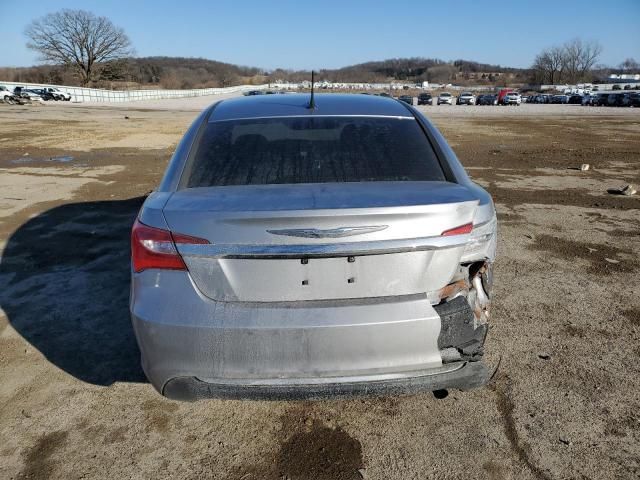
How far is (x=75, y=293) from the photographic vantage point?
4.02 metres

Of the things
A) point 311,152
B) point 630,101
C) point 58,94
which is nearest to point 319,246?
point 311,152

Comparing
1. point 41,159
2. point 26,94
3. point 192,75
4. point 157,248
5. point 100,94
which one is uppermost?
point 192,75

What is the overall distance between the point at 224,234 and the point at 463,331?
117cm

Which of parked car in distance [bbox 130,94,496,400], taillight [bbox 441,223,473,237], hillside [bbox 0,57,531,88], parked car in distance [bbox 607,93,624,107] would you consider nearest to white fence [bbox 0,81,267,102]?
hillside [bbox 0,57,531,88]

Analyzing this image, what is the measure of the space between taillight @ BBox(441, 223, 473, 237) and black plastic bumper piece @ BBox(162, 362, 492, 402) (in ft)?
2.10

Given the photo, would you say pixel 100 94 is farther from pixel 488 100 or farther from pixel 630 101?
pixel 630 101

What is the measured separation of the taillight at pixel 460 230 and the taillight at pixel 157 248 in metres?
1.05

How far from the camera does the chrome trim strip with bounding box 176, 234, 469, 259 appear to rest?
6.41 ft

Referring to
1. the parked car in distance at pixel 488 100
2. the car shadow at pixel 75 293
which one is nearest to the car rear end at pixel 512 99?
the parked car in distance at pixel 488 100

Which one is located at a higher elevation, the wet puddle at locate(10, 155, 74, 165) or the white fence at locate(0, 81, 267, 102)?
the white fence at locate(0, 81, 267, 102)

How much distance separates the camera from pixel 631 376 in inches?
114

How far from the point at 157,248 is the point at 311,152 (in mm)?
1043

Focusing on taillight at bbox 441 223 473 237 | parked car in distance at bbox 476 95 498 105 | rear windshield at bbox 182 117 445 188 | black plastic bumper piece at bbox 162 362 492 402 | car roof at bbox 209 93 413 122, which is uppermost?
parked car in distance at bbox 476 95 498 105

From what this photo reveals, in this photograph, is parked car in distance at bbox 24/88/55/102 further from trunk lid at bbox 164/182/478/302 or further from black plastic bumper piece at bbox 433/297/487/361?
black plastic bumper piece at bbox 433/297/487/361
